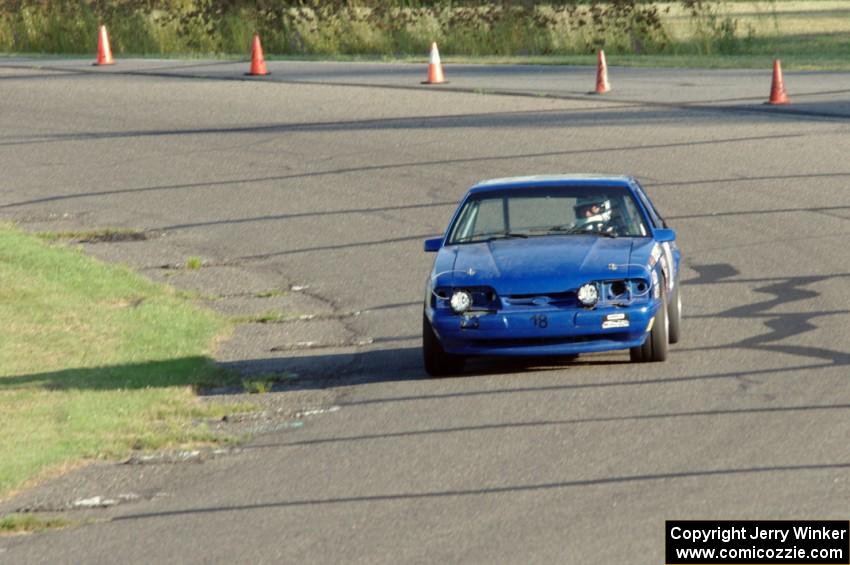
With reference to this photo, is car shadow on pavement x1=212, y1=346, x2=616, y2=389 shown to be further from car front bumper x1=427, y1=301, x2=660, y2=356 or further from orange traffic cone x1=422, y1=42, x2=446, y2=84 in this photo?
orange traffic cone x1=422, y1=42, x2=446, y2=84

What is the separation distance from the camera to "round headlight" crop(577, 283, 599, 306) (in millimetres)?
12188

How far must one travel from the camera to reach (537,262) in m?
12.5

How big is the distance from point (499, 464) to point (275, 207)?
38.5 feet

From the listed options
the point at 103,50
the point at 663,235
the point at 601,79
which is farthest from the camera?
the point at 103,50

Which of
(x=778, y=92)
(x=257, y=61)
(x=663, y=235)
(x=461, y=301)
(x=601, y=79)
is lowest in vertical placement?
(x=778, y=92)

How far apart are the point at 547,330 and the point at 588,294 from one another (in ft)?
1.23

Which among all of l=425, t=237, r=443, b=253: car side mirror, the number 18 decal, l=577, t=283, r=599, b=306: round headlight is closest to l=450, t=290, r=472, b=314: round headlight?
A: the number 18 decal

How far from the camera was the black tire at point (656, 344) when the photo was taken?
12.4 m

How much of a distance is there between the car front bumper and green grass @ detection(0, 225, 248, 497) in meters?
1.69

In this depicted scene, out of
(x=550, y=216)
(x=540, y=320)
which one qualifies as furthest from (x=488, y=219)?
(x=540, y=320)

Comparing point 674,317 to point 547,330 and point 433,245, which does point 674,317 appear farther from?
point 433,245

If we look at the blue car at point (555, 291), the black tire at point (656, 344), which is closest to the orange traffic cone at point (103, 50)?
the blue car at point (555, 291)

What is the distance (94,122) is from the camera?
93.1 ft

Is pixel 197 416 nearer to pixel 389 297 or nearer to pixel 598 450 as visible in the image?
pixel 598 450
